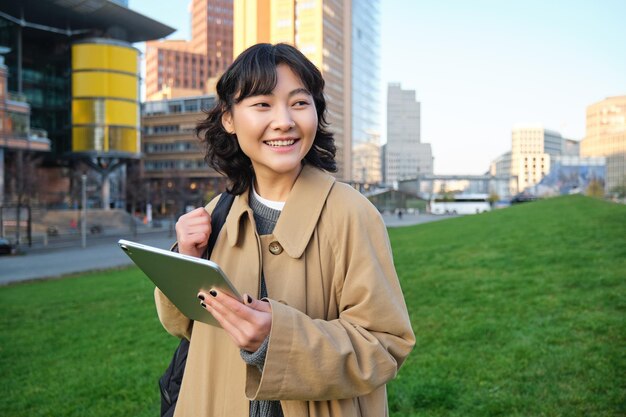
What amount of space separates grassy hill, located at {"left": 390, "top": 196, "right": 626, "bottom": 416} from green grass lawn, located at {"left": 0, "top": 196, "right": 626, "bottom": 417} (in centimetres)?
1

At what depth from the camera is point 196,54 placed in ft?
404

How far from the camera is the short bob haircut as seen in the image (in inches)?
69.1

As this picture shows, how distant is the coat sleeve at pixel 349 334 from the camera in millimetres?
1473

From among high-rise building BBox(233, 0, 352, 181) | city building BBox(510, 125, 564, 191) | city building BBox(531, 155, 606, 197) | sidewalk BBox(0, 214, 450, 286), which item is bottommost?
sidewalk BBox(0, 214, 450, 286)

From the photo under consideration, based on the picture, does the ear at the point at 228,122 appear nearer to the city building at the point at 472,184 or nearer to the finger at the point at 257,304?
the finger at the point at 257,304

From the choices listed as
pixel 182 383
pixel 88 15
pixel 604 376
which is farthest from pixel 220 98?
pixel 88 15

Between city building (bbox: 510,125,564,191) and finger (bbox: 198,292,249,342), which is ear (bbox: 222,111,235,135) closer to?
finger (bbox: 198,292,249,342)

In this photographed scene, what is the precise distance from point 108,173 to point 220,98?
59167mm

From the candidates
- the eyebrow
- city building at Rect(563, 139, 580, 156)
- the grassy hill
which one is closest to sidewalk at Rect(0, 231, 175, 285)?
the grassy hill

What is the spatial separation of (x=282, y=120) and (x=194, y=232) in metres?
0.48

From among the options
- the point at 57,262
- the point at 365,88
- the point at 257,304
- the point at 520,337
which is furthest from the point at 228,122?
the point at 365,88

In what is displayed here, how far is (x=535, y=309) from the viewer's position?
5766 mm

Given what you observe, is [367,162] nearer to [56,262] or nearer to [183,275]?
[56,262]

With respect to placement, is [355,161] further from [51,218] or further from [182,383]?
[182,383]
